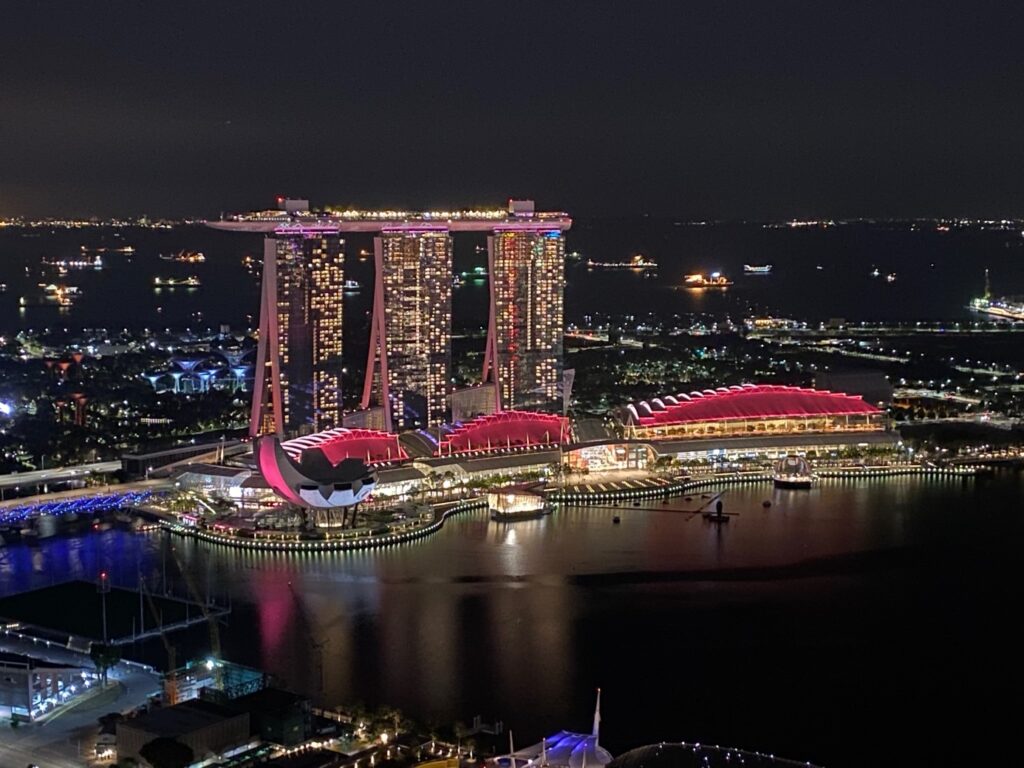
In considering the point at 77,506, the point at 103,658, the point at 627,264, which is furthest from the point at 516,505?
the point at 627,264

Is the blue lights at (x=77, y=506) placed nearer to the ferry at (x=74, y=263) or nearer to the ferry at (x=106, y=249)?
the ferry at (x=74, y=263)

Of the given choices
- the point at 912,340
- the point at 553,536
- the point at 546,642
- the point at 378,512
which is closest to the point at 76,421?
the point at 378,512

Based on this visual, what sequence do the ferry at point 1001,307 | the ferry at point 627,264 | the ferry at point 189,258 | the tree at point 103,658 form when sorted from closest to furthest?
1. the tree at point 103,658
2. the ferry at point 1001,307
3. the ferry at point 627,264
4. the ferry at point 189,258

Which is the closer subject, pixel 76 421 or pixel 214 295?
pixel 76 421

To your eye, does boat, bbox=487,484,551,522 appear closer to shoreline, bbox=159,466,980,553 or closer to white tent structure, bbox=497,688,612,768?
shoreline, bbox=159,466,980,553

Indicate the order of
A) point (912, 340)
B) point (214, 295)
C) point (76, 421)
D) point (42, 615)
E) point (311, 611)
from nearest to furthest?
point (42, 615) → point (311, 611) → point (76, 421) → point (912, 340) → point (214, 295)

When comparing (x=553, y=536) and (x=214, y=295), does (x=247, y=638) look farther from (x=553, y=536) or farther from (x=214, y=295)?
(x=214, y=295)

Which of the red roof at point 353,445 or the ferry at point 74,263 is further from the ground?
the ferry at point 74,263

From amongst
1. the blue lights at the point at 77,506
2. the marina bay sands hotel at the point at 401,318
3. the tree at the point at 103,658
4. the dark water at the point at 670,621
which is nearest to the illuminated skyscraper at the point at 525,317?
the marina bay sands hotel at the point at 401,318
